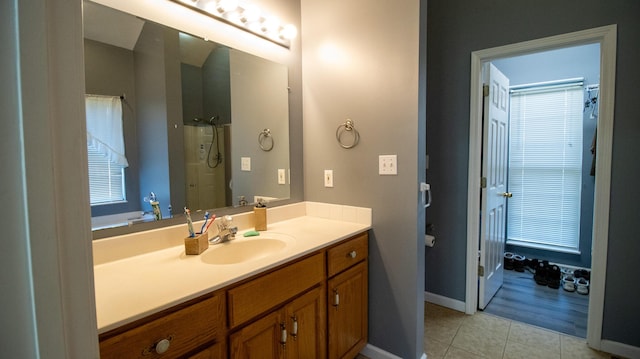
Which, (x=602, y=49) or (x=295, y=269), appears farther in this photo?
(x=602, y=49)

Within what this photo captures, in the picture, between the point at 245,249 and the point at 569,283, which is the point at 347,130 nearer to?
the point at 245,249

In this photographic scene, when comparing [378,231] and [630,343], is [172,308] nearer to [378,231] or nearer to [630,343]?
[378,231]

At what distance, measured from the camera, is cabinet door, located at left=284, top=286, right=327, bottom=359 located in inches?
48.9

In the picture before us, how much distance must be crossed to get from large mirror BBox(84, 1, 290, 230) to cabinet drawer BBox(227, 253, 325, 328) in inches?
23.8

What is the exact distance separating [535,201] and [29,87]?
4.30m

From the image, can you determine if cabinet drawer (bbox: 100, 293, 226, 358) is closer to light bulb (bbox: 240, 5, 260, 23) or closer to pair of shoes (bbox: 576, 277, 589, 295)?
light bulb (bbox: 240, 5, 260, 23)

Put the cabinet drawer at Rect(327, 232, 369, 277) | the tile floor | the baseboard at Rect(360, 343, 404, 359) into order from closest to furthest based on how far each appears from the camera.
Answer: the cabinet drawer at Rect(327, 232, 369, 277), the baseboard at Rect(360, 343, 404, 359), the tile floor

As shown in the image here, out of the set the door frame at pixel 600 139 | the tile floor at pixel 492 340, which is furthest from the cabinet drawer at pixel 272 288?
the door frame at pixel 600 139

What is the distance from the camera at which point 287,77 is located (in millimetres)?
1971

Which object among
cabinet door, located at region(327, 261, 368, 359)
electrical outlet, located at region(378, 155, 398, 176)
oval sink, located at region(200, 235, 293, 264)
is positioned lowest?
cabinet door, located at region(327, 261, 368, 359)

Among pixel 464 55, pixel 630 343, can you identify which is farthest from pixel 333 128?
pixel 630 343

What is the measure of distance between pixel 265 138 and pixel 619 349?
8.49ft

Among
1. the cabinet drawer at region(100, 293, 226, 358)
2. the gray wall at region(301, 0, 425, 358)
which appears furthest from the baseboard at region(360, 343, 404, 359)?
the cabinet drawer at region(100, 293, 226, 358)

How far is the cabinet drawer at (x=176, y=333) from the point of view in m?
0.74
